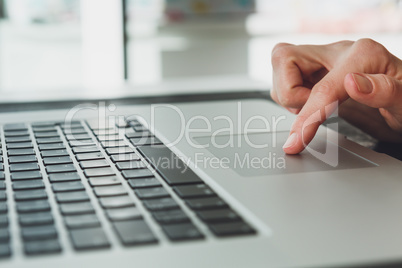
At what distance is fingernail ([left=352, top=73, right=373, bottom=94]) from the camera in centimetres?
54

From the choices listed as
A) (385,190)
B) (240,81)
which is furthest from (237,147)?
(240,81)

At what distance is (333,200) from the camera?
40 centimetres

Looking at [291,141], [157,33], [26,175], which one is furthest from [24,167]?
[157,33]

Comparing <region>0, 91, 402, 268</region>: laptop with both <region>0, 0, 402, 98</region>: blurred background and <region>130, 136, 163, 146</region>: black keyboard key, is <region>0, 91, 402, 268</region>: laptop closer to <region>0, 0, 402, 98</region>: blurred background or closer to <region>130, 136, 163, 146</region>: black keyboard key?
<region>130, 136, 163, 146</region>: black keyboard key

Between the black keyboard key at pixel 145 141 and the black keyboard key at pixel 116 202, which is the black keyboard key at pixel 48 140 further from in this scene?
the black keyboard key at pixel 116 202

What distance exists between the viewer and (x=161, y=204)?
0.38m

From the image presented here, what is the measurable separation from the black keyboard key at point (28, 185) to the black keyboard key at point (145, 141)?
0.51ft

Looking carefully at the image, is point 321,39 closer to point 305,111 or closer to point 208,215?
point 305,111

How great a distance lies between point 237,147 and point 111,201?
0.74ft

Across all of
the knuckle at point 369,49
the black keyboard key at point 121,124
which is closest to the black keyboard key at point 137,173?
the black keyboard key at point 121,124

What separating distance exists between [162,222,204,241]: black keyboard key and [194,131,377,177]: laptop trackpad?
0.50ft

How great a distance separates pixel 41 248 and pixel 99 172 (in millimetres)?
171

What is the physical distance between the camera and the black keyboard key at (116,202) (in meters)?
0.37

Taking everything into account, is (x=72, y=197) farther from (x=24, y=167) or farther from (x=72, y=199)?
(x=24, y=167)
